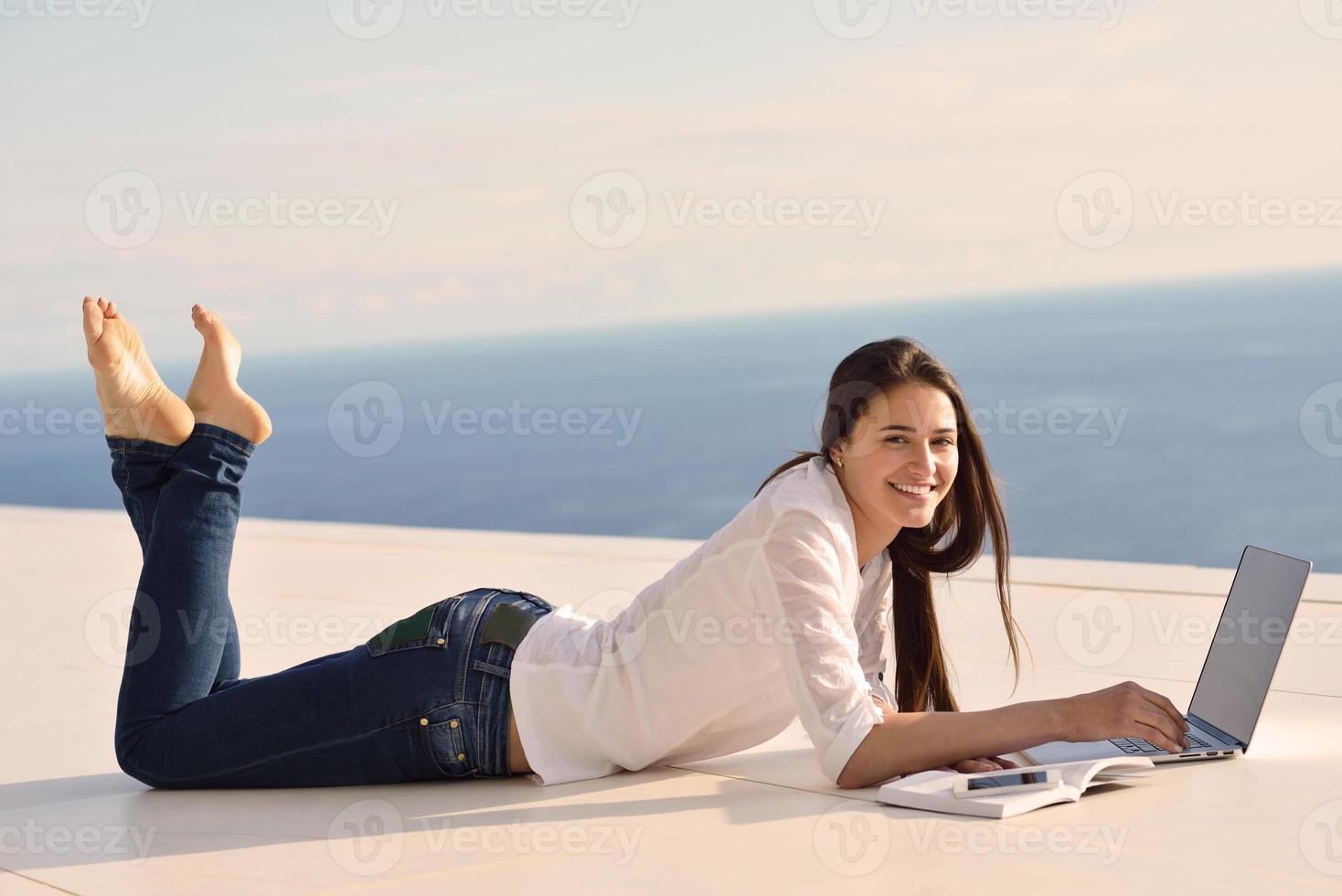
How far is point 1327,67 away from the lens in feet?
124

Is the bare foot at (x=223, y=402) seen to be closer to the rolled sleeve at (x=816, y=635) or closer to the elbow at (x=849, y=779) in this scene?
the rolled sleeve at (x=816, y=635)

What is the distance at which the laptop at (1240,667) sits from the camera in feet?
7.43

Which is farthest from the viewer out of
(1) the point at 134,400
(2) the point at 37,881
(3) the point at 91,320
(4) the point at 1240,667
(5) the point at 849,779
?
(3) the point at 91,320

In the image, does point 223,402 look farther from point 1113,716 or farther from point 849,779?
point 1113,716

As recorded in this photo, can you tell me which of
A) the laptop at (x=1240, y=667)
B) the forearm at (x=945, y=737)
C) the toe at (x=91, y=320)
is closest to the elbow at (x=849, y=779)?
the forearm at (x=945, y=737)

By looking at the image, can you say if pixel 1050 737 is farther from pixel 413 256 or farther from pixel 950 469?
pixel 413 256

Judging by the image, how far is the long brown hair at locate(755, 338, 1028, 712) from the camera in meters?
2.31

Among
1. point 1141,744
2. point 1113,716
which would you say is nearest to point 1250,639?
point 1141,744

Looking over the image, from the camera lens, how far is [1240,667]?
7.71 feet

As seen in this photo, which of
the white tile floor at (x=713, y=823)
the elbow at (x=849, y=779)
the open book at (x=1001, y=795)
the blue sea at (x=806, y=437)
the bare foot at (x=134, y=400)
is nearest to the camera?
the white tile floor at (x=713, y=823)

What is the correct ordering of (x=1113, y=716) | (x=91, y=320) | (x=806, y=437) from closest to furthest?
(x=1113, y=716), (x=91, y=320), (x=806, y=437)

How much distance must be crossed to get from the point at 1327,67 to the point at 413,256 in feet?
98.8

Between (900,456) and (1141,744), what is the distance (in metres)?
0.63

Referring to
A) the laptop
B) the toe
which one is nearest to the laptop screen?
the laptop
